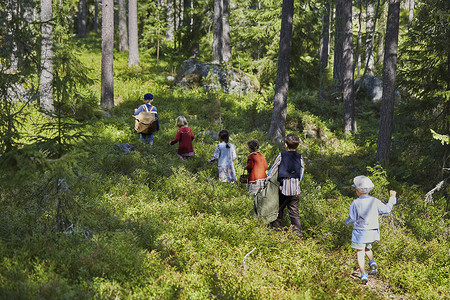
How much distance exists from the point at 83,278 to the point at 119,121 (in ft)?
30.7

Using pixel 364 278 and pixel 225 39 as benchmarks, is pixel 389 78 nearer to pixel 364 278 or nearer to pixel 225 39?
pixel 364 278

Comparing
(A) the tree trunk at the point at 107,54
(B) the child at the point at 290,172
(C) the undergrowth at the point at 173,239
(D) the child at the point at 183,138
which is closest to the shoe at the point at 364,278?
(C) the undergrowth at the point at 173,239

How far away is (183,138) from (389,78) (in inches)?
300

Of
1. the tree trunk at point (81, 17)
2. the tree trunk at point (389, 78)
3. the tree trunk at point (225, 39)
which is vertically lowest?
the tree trunk at point (389, 78)

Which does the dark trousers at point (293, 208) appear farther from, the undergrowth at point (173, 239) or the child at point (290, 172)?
the undergrowth at point (173, 239)

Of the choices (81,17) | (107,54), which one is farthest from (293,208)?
(81,17)

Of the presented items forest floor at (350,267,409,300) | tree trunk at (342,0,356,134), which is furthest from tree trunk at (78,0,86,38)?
forest floor at (350,267,409,300)

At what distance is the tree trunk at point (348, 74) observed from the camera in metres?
17.0

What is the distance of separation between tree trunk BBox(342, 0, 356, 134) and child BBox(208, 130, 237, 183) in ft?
36.0

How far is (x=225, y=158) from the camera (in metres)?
8.02

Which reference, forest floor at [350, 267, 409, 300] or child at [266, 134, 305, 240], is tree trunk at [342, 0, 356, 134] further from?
forest floor at [350, 267, 409, 300]

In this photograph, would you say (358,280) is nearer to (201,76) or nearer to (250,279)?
(250,279)

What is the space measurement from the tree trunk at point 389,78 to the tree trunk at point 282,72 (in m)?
3.58

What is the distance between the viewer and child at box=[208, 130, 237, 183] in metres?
7.90
